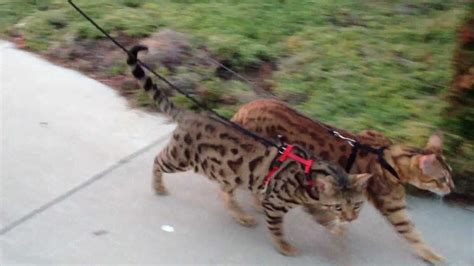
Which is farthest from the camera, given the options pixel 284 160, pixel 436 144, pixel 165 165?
pixel 165 165

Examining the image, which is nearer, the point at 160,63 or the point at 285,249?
the point at 285,249

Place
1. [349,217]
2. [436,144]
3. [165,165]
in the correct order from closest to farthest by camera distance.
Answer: [349,217], [436,144], [165,165]

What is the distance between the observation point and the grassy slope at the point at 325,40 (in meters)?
6.39

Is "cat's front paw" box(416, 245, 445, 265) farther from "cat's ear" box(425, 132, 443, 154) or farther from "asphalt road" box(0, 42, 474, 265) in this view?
"cat's ear" box(425, 132, 443, 154)

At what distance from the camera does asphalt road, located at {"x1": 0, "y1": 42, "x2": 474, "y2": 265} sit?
16.3 ft

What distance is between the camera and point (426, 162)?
4.87 m

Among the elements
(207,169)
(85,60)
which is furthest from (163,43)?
(207,169)

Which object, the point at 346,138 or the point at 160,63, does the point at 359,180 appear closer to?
the point at 346,138

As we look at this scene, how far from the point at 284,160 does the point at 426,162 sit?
0.79m

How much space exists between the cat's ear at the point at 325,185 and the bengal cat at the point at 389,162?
0.95 ft

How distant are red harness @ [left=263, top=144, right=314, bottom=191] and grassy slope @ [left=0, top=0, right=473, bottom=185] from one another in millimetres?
1236

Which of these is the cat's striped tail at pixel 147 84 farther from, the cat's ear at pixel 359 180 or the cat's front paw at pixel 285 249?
the cat's ear at pixel 359 180

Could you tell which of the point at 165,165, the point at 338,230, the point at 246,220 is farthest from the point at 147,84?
the point at 338,230

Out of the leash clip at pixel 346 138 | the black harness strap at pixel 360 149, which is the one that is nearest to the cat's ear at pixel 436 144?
the black harness strap at pixel 360 149
